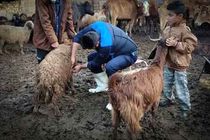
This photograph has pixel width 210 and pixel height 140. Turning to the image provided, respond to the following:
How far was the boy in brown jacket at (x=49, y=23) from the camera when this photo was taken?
530 cm

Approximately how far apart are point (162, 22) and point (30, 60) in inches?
200

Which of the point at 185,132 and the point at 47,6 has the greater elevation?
the point at 47,6

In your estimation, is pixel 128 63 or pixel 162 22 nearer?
pixel 128 63

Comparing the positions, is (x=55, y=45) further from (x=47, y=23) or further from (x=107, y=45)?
(x=107, y=45)

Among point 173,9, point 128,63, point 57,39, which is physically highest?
point 173,9

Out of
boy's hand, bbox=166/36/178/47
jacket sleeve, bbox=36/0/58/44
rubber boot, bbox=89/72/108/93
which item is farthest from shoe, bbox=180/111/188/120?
jacket sleeve, bbox=36/0/58/44

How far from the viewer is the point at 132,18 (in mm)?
12656

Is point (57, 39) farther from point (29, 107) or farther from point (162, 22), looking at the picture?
point (162, 22)

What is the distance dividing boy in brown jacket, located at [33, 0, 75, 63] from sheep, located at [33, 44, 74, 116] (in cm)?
21

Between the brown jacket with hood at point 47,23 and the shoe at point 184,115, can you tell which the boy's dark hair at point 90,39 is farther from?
the shoe at point 184,115

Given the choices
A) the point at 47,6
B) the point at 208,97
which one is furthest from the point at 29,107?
the point at 208,97

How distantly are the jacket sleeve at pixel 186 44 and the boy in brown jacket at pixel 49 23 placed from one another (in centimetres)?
197

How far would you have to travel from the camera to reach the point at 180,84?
5152mm

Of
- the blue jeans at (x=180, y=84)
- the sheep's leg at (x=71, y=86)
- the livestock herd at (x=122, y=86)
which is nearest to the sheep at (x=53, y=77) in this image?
the livestock herd at (x=122, y=86)
